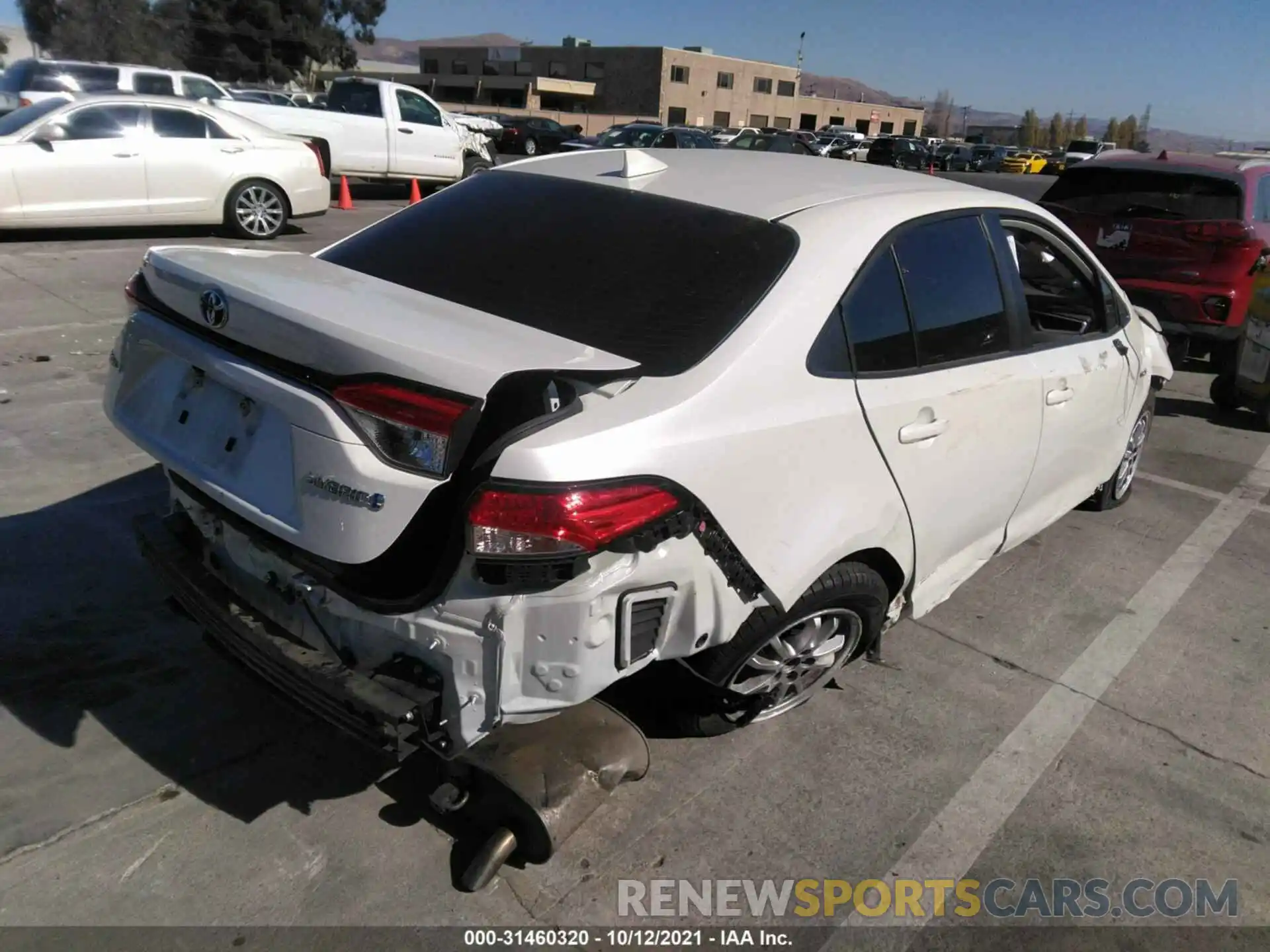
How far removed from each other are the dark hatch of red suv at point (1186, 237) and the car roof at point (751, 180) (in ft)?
15.0

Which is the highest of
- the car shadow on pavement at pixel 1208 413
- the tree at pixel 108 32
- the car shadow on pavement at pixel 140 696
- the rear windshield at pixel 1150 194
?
the tree at pixel 108 32

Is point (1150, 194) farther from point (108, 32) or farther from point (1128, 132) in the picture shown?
point (1128, 132)

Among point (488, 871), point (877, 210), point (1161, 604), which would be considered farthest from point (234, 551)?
point (1161, 604)

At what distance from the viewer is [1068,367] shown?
3695 millimetres

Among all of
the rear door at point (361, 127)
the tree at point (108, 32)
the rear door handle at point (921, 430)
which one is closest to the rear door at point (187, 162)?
the rear door at point (361, 127)

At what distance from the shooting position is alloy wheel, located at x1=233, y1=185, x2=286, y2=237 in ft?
35.7

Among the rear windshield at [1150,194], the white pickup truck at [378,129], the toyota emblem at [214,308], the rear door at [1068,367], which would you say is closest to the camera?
the toyota emblem at [214,308]

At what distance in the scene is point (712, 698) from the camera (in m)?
2.88

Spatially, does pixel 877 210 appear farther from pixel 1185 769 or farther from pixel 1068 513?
pixel 1068 513

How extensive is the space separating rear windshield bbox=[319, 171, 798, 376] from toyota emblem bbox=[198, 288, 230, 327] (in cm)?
60

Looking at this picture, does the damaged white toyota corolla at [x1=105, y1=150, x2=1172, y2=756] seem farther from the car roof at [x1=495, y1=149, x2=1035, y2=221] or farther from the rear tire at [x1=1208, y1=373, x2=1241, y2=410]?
the rear tire at [x1=1208, y1=373, x2=1241, y2=410]

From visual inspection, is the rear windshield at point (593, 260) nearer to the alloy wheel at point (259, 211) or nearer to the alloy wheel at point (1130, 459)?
the alloy wheel at point (1130, 459)

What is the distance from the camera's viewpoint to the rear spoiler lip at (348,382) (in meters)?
2.07

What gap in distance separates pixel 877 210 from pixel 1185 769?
6.93 feet
